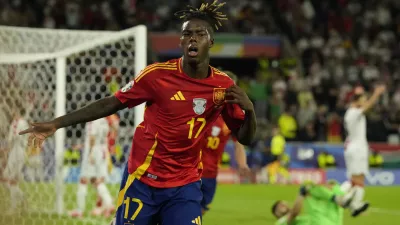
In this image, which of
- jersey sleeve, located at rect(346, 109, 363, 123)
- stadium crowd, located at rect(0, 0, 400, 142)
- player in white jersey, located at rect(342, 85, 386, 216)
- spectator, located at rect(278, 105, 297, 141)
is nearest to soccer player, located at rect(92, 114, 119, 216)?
player in white jersey, located at rect(342, 85, 386, 216)

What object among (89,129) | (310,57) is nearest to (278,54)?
(310,57)

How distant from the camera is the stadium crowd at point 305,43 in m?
22.9

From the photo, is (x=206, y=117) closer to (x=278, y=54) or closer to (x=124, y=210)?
(x=124, y=210)

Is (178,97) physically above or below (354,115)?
above

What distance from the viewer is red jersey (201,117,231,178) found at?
28.6 feet

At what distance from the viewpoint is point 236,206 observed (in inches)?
575

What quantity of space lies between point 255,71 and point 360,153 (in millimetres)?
14758

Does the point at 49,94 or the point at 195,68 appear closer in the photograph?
the point at 195,68

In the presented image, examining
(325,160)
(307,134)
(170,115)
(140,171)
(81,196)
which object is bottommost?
(325,160)

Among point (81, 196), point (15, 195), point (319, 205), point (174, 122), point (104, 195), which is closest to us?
point (174, 122)

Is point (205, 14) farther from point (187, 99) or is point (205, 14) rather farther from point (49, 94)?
point (49, 94)

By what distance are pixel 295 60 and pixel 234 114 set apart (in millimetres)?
20925

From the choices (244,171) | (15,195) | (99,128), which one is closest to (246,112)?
(244,171)

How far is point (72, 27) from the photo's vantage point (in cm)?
2520
